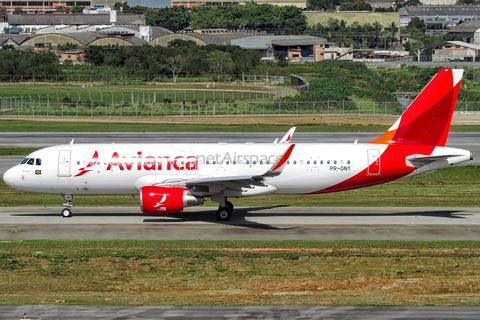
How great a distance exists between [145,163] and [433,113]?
17259 mm

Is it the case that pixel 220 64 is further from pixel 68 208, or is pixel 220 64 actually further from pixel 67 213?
pixel 67 213

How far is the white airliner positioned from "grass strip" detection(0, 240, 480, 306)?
18.8 feet

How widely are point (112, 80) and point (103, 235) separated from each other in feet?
409

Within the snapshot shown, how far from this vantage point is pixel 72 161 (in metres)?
35.6

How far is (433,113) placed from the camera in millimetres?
36219

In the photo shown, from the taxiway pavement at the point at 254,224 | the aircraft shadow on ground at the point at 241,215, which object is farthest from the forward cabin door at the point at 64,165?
the aircraft shadow on ground at the point at 241,215

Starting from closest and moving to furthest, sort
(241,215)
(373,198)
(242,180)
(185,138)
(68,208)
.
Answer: (242,180) < (68,208) < (241,215) < (373,198) < (185,138)

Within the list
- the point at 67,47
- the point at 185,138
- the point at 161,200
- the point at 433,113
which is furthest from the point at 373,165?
the point at 67,47

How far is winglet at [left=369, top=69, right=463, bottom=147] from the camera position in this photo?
3597 cm

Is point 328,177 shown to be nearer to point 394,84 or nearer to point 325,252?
point 325,252

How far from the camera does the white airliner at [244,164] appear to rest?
35.3 meters

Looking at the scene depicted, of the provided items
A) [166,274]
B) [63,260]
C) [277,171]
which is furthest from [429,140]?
[63,260]

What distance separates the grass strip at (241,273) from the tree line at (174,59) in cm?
12833

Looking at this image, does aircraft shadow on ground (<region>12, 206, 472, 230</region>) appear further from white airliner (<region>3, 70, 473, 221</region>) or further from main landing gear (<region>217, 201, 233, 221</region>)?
white airliner (<region>3, 70, 473, 221</region>)
